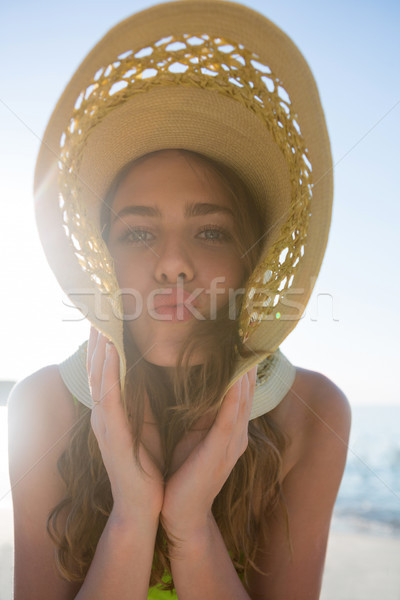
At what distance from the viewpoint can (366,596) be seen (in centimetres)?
558

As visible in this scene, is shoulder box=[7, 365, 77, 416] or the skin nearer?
the skin

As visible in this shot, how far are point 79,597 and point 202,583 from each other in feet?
1.48

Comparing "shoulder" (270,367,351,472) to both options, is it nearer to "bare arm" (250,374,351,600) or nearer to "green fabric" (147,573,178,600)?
"bare arm" (250,374,351,600)

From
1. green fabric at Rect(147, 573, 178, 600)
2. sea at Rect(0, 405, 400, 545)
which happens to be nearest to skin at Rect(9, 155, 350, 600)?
green fabric at Rect(147, 573, 178, 600)

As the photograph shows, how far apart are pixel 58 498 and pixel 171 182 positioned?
1.39 m

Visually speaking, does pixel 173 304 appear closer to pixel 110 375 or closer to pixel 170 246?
pixel 170 246

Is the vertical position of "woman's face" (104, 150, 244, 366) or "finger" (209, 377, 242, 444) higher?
"woman's face" (104, 150, 244, 366)

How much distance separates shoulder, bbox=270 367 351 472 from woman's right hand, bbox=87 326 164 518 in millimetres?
693

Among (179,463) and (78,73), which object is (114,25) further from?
(179,463)

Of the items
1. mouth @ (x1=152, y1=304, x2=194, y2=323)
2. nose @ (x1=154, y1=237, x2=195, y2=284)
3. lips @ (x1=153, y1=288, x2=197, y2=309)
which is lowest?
mouth @ (x1=152, y1=304, x2=194, y2=323)

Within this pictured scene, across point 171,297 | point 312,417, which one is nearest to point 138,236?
point 171,297

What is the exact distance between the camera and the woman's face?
1.67m

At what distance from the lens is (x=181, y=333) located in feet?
5.73

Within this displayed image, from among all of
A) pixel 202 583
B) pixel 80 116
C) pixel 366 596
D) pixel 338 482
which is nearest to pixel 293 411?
pixel 338 482
